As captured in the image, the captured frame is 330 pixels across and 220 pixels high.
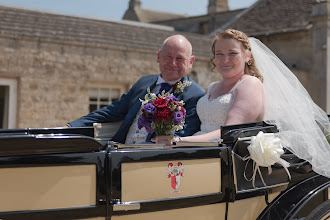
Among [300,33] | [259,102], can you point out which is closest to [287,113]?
[259,102]

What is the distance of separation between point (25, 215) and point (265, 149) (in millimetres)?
1470

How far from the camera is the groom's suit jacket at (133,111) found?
370 centimetres

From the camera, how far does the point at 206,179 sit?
264cm

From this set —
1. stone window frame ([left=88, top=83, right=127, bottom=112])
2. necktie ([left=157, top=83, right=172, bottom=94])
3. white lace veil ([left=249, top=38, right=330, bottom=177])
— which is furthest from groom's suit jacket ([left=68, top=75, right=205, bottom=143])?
stone window frame ([left=88, top=83, right=127, bottom=112])

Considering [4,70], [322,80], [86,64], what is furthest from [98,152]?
[322,80]

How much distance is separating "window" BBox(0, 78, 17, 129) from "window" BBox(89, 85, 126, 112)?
6.06 ft

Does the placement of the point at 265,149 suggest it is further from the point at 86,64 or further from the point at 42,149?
the point at 86,64

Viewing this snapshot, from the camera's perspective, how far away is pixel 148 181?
2.46 m

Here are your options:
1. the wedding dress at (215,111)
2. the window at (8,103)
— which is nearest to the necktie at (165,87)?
the wedding dress at (215,111)

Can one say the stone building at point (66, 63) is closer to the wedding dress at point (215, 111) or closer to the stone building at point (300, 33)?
the stone building at point (300, 33)

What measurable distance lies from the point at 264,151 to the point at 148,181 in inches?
30.8

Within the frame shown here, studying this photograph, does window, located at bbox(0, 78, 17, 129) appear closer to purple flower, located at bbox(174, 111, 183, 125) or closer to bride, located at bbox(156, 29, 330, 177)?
bride, located at bbox(156, 29, 330, 177)

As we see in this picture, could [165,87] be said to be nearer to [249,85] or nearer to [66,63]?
[249,85]

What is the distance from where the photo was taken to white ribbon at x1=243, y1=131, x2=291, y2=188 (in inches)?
108
